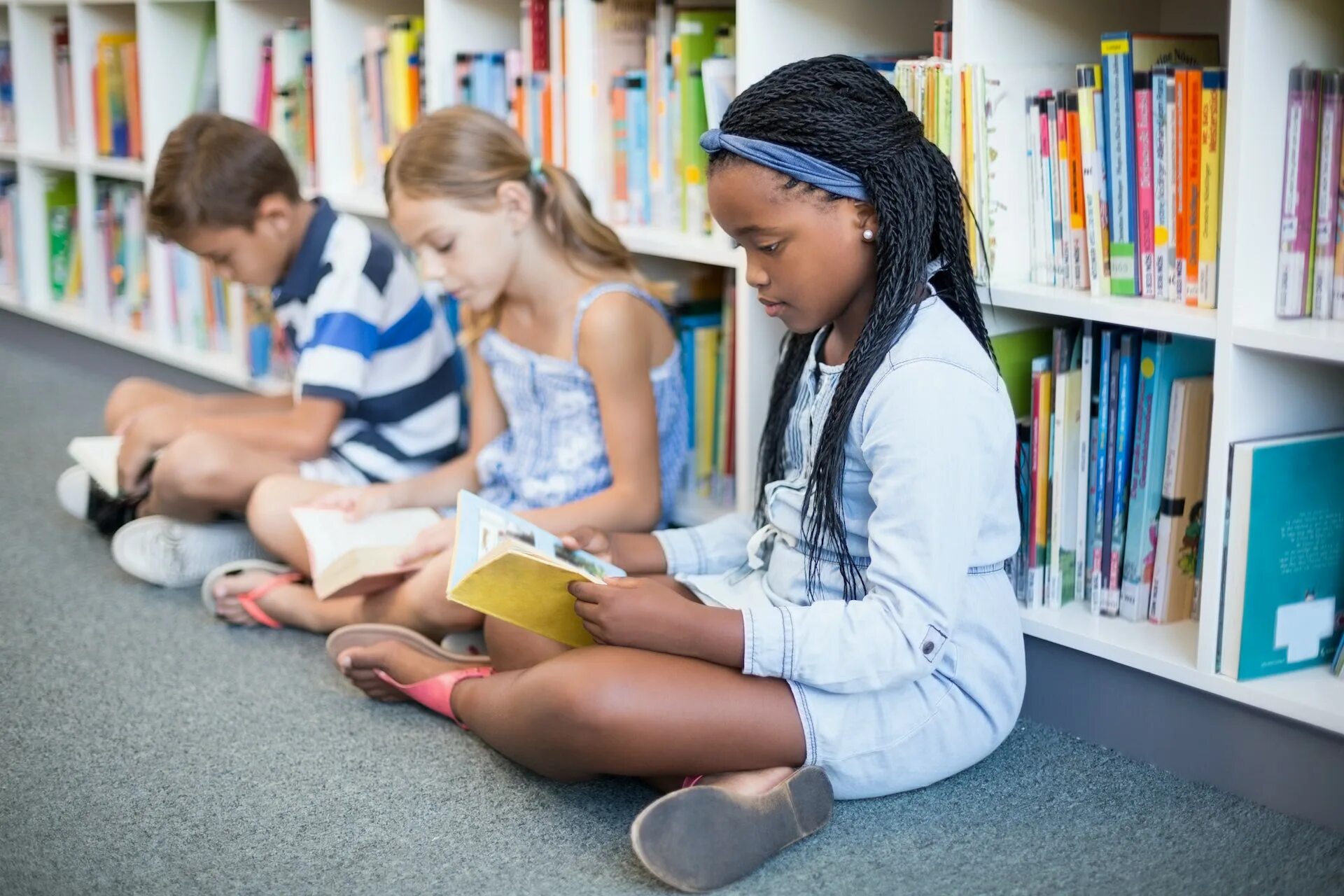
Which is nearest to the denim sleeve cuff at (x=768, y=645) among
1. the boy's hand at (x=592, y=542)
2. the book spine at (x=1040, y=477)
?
the boy's hand at (x=592, y=542)

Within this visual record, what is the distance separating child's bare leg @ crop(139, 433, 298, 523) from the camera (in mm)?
1870

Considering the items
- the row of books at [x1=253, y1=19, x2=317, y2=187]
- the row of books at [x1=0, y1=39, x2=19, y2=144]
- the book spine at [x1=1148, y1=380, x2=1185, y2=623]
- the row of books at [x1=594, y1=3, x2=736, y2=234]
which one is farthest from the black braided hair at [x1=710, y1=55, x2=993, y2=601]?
the row of books at [x1=0, y1=39, x2=19, y2=144]

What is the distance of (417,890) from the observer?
1189 mm

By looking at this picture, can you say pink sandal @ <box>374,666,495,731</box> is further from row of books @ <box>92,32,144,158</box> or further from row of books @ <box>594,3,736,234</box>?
row of books @ <box>92,32,144,158</box>

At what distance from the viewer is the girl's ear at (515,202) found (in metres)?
1.71

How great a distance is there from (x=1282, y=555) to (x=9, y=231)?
3.19 meters

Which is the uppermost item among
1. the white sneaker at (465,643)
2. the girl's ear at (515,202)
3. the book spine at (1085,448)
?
the girl's ear at (515,202)

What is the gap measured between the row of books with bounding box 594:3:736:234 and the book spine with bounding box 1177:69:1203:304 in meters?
0.61

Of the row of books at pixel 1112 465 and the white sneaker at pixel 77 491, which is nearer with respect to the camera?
the row of books at pixel 1112 465

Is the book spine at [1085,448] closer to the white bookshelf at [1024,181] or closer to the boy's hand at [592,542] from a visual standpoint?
the white bookshelf at [1024,181]

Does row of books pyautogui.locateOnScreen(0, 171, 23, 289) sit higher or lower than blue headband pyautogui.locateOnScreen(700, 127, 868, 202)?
lower

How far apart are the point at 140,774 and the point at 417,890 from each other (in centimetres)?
38

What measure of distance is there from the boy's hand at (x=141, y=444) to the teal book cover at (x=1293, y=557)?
142cm

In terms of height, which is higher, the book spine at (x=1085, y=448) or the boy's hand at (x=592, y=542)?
the book spine at (x=1085, y=448)
